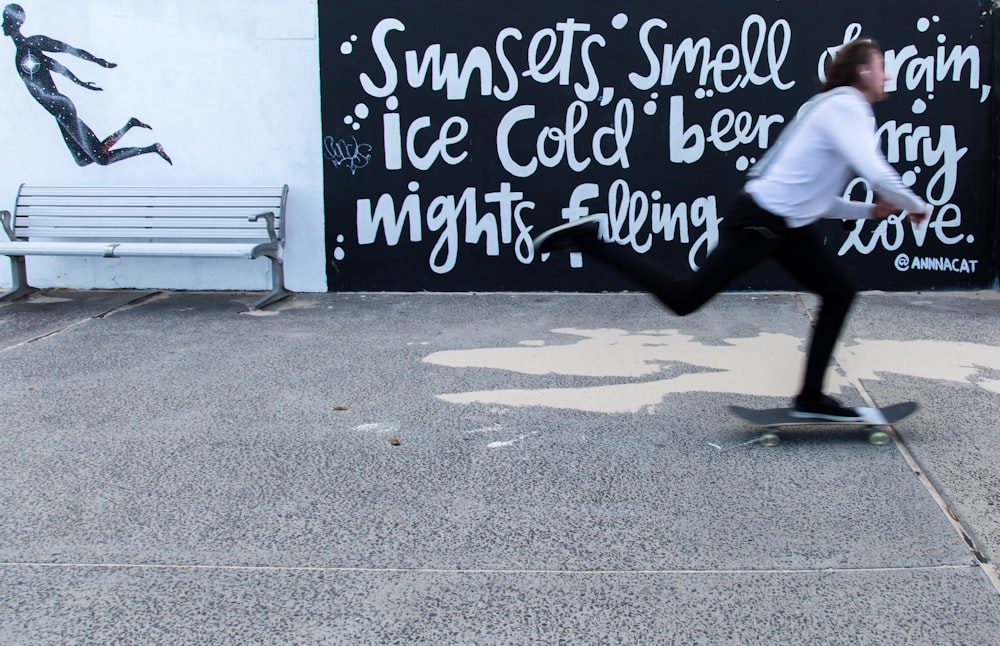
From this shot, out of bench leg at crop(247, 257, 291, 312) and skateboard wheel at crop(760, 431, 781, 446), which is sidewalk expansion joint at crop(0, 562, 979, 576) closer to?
skateboard wheel at crop(760, 431, 781, 446)

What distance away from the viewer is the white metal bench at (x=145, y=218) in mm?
7312

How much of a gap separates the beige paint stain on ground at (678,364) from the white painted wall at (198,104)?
8.84 ft

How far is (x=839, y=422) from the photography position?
12.9 feet

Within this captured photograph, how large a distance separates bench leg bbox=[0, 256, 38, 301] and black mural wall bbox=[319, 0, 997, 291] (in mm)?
2556

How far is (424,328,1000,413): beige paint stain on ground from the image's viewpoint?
4.77 metres

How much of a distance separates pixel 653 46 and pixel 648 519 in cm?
487

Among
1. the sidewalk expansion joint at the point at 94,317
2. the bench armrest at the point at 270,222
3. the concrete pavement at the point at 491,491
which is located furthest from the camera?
the bench armrest at the point at 270,222

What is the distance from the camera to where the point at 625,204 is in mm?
7344

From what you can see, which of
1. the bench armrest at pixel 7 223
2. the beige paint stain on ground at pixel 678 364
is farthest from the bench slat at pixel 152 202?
the beige paint stain on ground at pixel 678 364

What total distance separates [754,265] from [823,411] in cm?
71

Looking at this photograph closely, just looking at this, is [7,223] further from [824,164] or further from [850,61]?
[850,61]

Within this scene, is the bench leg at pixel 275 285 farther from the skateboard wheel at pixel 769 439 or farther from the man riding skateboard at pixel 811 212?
the skateboard wheel at pixel 769 439

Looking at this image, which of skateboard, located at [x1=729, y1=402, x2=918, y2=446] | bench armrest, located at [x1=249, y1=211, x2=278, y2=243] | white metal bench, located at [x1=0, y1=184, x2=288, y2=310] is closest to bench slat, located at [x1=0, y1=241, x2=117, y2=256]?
white metal bench, located at [x1=0, y1=184, x2=288, y2=310]

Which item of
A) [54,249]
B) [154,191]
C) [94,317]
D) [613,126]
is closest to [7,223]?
[54,249]
